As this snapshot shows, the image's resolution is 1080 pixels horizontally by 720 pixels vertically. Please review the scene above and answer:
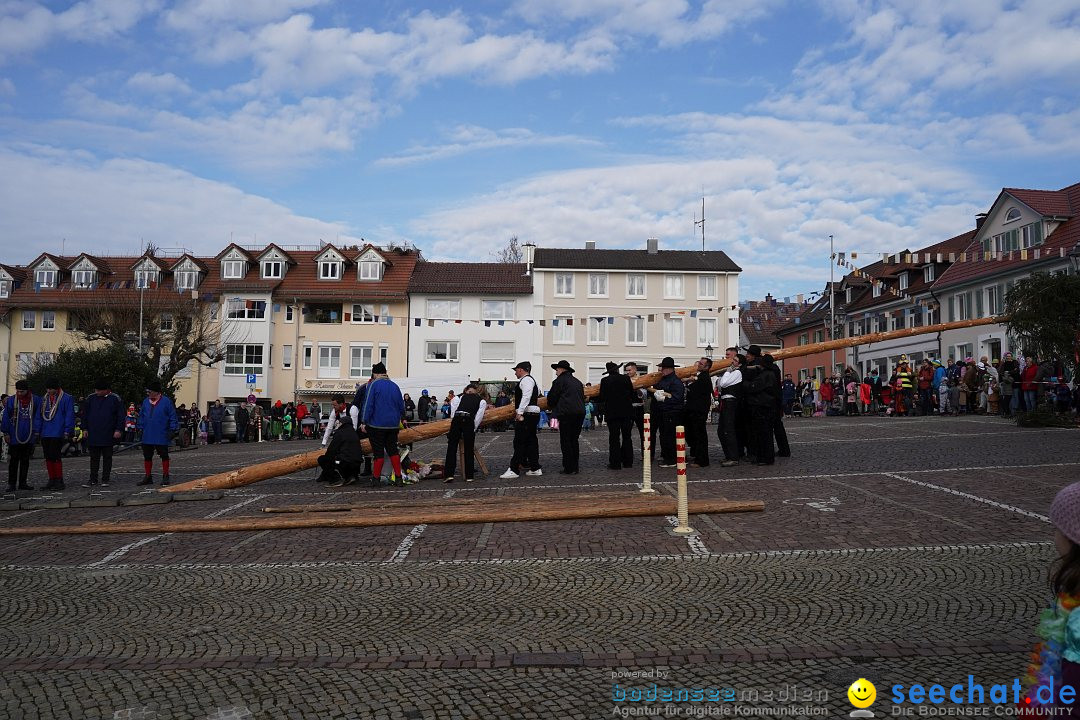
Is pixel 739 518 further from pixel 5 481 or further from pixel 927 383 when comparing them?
pixel 927 383

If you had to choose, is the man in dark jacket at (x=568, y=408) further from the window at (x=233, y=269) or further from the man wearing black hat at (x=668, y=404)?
the window at (x=233, y=269)

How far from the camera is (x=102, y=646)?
18.6 ft

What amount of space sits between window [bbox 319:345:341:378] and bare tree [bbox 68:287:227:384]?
30.7ft

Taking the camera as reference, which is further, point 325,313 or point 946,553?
point 325,313

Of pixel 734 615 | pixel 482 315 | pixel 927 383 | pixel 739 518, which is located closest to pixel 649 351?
pixel 482 315

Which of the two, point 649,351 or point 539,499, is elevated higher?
point 649,351

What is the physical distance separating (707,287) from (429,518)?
166 feet

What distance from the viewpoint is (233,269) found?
59062mm

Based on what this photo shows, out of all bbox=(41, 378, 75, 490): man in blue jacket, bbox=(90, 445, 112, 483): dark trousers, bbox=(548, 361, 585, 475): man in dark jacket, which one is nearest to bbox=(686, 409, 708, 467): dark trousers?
bbox=(548, 361, 585, 475): man in dark jacket

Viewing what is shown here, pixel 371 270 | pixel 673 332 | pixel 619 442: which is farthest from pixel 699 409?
pixel 371 270

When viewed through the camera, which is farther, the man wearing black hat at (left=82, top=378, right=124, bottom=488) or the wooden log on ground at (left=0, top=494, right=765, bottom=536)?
the man wearing black hat at (left=82, top=378, right=124, bottom=488)

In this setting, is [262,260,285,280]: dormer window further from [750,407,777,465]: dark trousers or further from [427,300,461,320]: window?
[750,407,777,465]: dark trousers

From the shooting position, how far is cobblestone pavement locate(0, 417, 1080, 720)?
4.72 meters

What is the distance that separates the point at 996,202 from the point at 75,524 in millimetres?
49491
